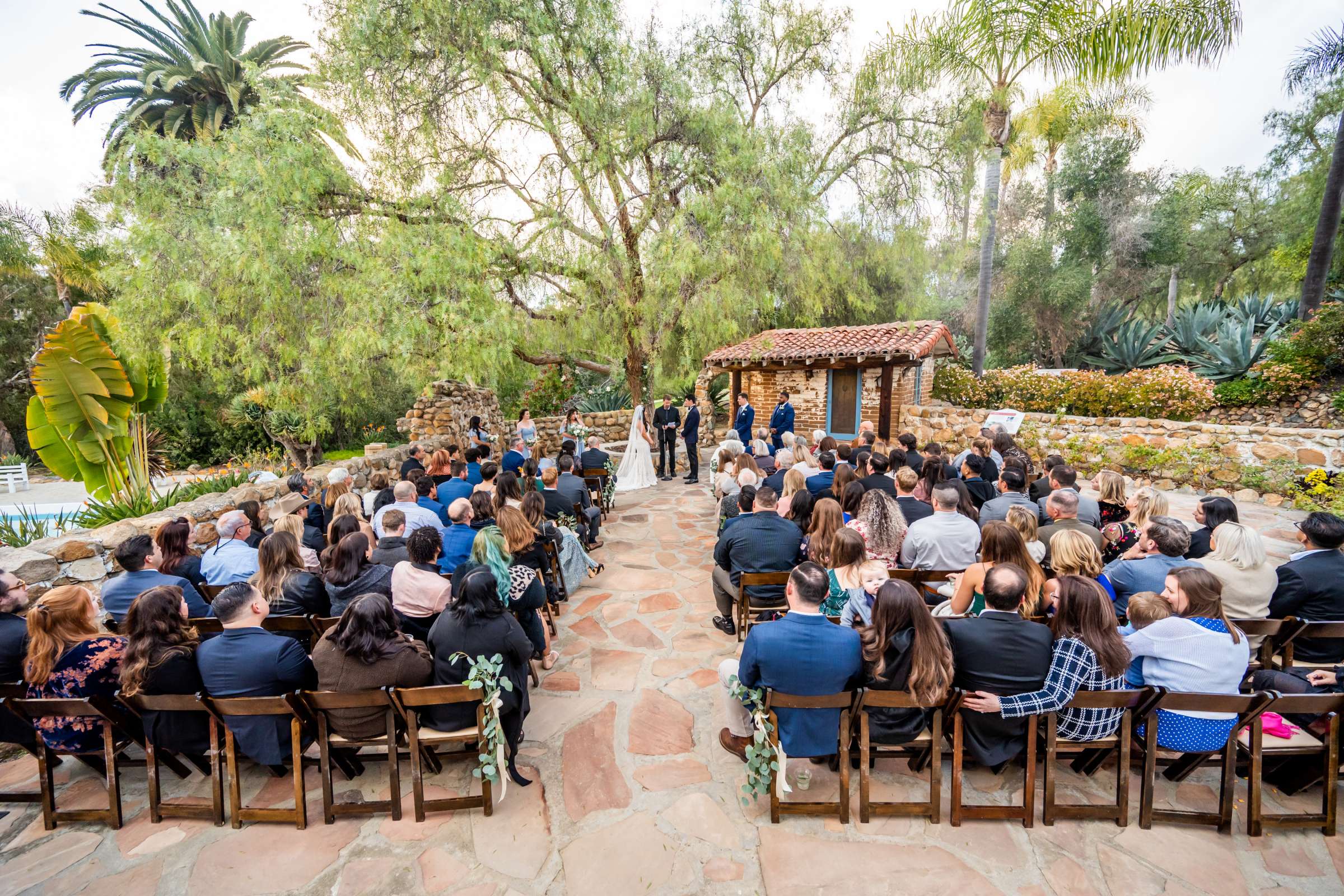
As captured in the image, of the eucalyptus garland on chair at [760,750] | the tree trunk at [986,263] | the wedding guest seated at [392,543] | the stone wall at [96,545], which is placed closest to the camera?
the eucalyptus garland on chair at [760,750]

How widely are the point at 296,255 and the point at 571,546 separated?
7.10 m

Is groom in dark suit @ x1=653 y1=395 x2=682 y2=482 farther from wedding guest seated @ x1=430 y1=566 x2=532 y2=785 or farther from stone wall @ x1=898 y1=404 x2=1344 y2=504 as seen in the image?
wedding guest seated @ x1=430 y1=566 x2=532 y2=785

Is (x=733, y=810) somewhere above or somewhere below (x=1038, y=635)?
below

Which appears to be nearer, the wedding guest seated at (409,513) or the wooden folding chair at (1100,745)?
the wooden folding chair at (1100,745)

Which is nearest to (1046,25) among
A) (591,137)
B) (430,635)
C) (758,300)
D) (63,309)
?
(758,300)

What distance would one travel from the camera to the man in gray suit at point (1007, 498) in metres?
4.93

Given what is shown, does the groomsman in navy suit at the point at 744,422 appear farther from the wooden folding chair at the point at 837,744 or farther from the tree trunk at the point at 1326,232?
the tree trunk at the point at 1326,232

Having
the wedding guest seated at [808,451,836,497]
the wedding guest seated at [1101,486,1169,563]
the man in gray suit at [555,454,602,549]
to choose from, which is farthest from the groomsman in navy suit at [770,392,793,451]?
the wedding guest seated at [1101,486,1169,563]

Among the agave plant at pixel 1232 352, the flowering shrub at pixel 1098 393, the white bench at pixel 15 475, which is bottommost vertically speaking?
the white bench at pixel 15 475

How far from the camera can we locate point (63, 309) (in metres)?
21.3

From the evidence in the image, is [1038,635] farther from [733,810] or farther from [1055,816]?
[733,810]

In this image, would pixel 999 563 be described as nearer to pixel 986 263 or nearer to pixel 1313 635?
pixel 1313 635

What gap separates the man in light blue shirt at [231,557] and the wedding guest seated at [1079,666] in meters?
5.12

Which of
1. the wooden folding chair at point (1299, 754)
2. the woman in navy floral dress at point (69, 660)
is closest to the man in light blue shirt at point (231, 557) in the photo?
the woman in navy floral dress at point (69, 660)
